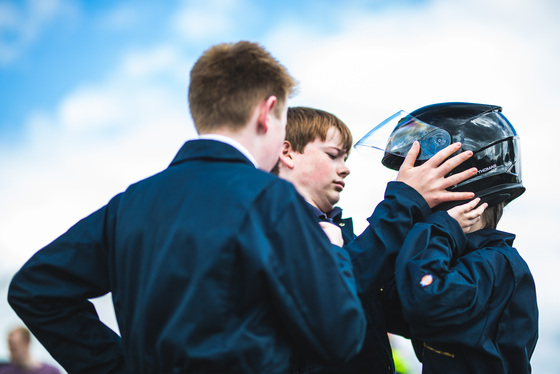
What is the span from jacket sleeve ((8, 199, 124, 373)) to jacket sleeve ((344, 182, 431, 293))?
41.2 inches

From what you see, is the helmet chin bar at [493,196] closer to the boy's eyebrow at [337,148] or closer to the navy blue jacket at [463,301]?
the navy blue jacket at [463,301]

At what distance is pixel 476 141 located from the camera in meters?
2.88

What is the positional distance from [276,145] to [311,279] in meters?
0.62

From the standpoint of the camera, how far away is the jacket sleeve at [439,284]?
2.37 meters

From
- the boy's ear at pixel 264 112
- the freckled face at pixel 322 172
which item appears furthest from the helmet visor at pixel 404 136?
the boy's ear at pixel 264 112

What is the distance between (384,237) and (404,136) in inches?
30.0

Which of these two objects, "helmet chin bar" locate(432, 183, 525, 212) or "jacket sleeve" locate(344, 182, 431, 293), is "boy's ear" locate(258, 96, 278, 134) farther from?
"helmet chin bar" locate(432, 183, 525, 212)

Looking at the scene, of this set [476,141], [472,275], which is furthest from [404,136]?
[472,275]

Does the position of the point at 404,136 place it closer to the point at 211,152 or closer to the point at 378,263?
the point at 378,263

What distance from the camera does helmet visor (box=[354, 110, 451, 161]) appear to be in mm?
2908

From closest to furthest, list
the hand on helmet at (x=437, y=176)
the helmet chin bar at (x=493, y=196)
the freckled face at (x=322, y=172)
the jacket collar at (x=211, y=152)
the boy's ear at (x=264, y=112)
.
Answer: the jacket collar at (x=211, y=152), the boy's ear at (x=264, y=112), the hand on helmet at (x=437, y=176), the helmet chin bar at (x=493, y=196), the freckled face at (x=322, y=172)

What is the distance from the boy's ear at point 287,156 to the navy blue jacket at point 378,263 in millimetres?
748

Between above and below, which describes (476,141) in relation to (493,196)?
above

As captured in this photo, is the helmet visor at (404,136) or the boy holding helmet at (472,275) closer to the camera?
the boy holding helmet at (472,275)
